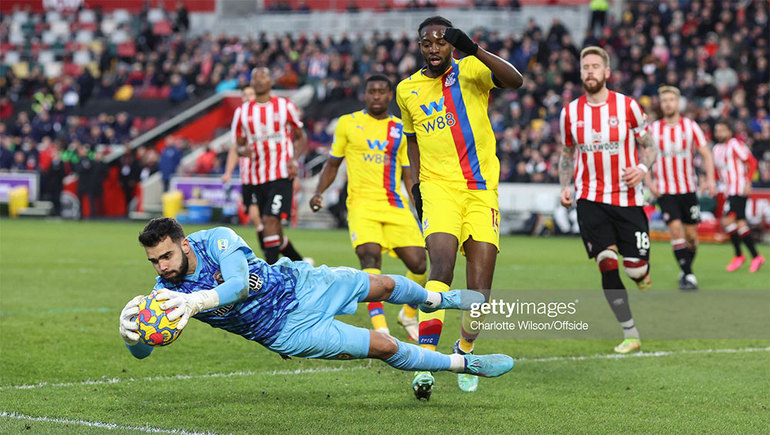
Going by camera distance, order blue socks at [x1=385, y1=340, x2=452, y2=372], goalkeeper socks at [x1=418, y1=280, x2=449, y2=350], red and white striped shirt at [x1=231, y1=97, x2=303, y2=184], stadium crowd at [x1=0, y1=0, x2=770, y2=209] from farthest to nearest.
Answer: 1. stadium crowd at [x1=0, y1=0, x2=770, y2=209]
2. red and white striped shirt at [x1=231, y1=97, x2=303, y2=184]
3. goalkeeper socks at [x1=418, y1=280, x2=449, y2=350]
4. blue socks at [x1=385, y1=340, x2=452, y2=372]

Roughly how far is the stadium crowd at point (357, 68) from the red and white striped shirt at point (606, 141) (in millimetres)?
14759

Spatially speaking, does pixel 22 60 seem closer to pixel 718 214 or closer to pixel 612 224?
pixel 718 214

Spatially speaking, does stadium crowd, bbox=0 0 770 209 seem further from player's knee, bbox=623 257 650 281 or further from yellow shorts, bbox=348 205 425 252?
yellow shorts, bbox=348 205 425 252

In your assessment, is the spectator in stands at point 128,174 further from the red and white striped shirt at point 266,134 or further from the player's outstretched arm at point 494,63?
the player's outstretched arm at point 494,63

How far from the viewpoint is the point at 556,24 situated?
30.3m

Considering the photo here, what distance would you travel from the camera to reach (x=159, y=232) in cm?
518

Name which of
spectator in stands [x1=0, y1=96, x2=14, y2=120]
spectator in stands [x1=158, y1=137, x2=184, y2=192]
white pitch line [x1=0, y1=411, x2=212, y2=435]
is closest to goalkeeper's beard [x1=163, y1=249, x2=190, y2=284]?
white pitch line [x1=0, y1=411, x2=212, y2=435]

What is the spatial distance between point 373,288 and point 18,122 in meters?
33.4

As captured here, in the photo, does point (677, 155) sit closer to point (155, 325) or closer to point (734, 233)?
point (734, 233)

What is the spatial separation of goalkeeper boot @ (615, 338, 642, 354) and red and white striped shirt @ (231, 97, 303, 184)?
5630mm

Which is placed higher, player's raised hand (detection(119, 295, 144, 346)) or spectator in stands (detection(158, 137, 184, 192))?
player's raised hand (detection(119, 295, 144, 346))

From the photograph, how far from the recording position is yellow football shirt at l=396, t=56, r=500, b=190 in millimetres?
6871

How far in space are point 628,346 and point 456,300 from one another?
103 inches

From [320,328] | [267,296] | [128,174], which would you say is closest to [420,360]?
[320,328]
